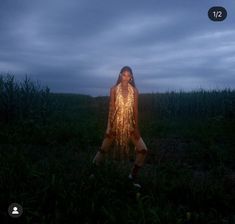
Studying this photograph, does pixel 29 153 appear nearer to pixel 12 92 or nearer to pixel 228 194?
pixel 228 194

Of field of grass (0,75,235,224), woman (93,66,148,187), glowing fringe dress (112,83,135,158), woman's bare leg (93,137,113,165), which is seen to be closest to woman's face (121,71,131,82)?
woman (93,66,148,187)

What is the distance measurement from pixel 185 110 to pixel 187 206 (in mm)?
19729

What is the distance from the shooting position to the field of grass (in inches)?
247

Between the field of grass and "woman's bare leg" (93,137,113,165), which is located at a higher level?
"woman's bare leg" (93,137,113,165)

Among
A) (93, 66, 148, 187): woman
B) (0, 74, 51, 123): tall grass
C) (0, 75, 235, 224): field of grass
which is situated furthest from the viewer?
(0, 74, 51, 123): tall grass

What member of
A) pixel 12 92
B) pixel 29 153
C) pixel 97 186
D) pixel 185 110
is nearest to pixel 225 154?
pixel 29 153

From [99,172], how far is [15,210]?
244cm

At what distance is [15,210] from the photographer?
595 cm

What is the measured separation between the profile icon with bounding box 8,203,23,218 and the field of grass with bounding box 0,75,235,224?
0.08m

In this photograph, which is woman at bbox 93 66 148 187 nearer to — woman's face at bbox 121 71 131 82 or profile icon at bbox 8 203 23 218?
woman's face at bbox 121 71 131 82

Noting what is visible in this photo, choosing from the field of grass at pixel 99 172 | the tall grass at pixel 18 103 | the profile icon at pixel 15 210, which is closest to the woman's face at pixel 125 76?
the field of grass at pixel 99 172

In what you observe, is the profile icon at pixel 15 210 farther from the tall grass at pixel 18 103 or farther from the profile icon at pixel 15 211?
the tall grass at pixel 18 103

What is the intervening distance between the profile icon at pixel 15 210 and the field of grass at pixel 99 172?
79 mm

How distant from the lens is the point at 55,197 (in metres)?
6.69
